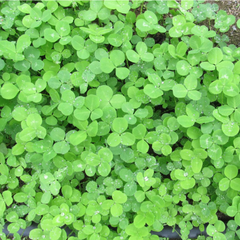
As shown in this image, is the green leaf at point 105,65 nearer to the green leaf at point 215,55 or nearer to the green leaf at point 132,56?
the green leaf at point 132,56

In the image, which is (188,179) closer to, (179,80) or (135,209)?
(135,209)

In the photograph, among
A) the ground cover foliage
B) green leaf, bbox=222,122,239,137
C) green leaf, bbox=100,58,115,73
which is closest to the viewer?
green leaf, bbox=222,122,239,137

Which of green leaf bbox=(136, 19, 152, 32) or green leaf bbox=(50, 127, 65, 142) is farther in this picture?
green leaf bbox=(136, 19, 152, 32)

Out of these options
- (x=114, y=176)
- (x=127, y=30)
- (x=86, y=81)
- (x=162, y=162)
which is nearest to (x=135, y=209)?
(x=114, y=176)

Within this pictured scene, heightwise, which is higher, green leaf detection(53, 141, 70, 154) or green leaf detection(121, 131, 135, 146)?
green leaf detection(121, 131, 135, 146)

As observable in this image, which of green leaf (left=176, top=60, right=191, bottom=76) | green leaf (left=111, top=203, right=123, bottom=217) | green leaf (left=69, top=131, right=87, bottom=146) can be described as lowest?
green leaf (left=111, top=203, right=123, bottom=217)

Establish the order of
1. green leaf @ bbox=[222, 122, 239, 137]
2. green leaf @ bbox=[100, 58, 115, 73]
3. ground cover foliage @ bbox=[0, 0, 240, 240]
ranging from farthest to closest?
green leaf @ bbox=[100, 58, 115, 73] → ground cover foliage @ bbox=[0, 0, 240, 240] → green leaf @ bbox=[222, 122, 239, 137]

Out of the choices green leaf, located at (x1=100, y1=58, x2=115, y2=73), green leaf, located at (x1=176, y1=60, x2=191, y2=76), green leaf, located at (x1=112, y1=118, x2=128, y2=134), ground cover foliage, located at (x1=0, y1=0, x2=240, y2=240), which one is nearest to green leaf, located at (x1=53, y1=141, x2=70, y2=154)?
ground cover foliage, located at (x1=0, y1=0, x2=240, y2=240)

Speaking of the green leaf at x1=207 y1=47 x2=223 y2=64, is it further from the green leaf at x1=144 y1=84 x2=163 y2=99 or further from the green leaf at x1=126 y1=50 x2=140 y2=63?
the green leaf at x1=126 y1=50 x2=140 y2=63

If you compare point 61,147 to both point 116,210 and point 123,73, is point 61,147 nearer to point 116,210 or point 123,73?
point 116,210
